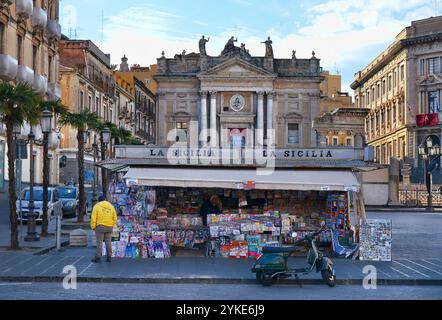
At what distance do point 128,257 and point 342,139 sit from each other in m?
75.9

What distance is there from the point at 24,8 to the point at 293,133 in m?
42.8

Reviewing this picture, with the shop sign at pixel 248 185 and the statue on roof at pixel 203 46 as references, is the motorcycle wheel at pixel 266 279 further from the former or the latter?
the statue on roof at pixel 203 46

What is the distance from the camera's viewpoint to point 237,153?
20.4m

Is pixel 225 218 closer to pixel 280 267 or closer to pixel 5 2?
pixel 280 267

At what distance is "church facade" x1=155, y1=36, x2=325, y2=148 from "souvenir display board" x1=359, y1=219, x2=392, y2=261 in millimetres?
55975

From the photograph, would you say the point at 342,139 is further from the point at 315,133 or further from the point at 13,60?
the point at 13,60

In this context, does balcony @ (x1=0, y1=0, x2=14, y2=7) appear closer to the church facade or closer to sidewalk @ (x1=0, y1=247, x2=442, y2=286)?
sidewalk @ (x1=0, y1=247, x2=442, y2=286)

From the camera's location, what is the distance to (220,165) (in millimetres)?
20172

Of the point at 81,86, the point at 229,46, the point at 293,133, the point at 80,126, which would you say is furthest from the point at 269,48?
the point at 80,126

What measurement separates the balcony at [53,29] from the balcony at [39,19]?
186 centimetres

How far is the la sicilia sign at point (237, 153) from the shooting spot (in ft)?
66.5

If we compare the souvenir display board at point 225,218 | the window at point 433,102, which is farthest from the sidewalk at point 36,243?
the window at point 433,102

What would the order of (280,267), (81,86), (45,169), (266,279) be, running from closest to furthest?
(280,267) → (266,279) → (45,169) → (81,86)
